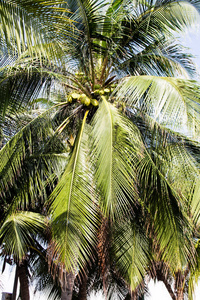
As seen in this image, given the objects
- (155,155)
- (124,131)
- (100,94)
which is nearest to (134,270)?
(155,155)

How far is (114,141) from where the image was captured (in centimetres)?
664

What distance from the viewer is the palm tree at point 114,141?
652 centimetres

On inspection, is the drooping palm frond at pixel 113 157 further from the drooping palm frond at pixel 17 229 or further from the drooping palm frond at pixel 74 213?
the drooping palm frond at pixel 17 229

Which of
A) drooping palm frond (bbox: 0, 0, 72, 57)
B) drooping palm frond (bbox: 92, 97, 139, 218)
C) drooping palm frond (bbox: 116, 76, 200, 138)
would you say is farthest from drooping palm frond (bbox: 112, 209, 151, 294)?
drooping palm frond (bbox: 0, 0, 72, 57)

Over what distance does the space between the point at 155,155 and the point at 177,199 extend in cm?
109

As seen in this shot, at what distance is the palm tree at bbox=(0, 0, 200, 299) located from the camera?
21.4ft

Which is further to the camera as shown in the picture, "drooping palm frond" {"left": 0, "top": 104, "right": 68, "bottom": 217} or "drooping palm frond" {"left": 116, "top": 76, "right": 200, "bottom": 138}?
"drooping palm frond" {"left": 0, "top": 104, "right": 68, "bottom": 217}

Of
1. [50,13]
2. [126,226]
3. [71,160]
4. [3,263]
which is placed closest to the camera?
[50,13]

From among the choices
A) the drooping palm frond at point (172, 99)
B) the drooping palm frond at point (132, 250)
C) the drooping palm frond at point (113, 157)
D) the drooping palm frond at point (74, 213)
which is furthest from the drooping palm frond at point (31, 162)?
the drooping palm frond at point (172, 99)

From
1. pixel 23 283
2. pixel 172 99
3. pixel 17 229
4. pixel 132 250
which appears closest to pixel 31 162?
pixel 17 229

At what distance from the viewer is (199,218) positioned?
717 cm

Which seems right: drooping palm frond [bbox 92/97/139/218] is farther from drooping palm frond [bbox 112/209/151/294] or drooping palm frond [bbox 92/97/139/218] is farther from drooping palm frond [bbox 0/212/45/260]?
drooping palm frond [bbox 0/212/45/260]

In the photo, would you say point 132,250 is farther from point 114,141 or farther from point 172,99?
point 172,99

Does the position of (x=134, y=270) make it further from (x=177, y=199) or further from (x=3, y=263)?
(x=3, y=263)
